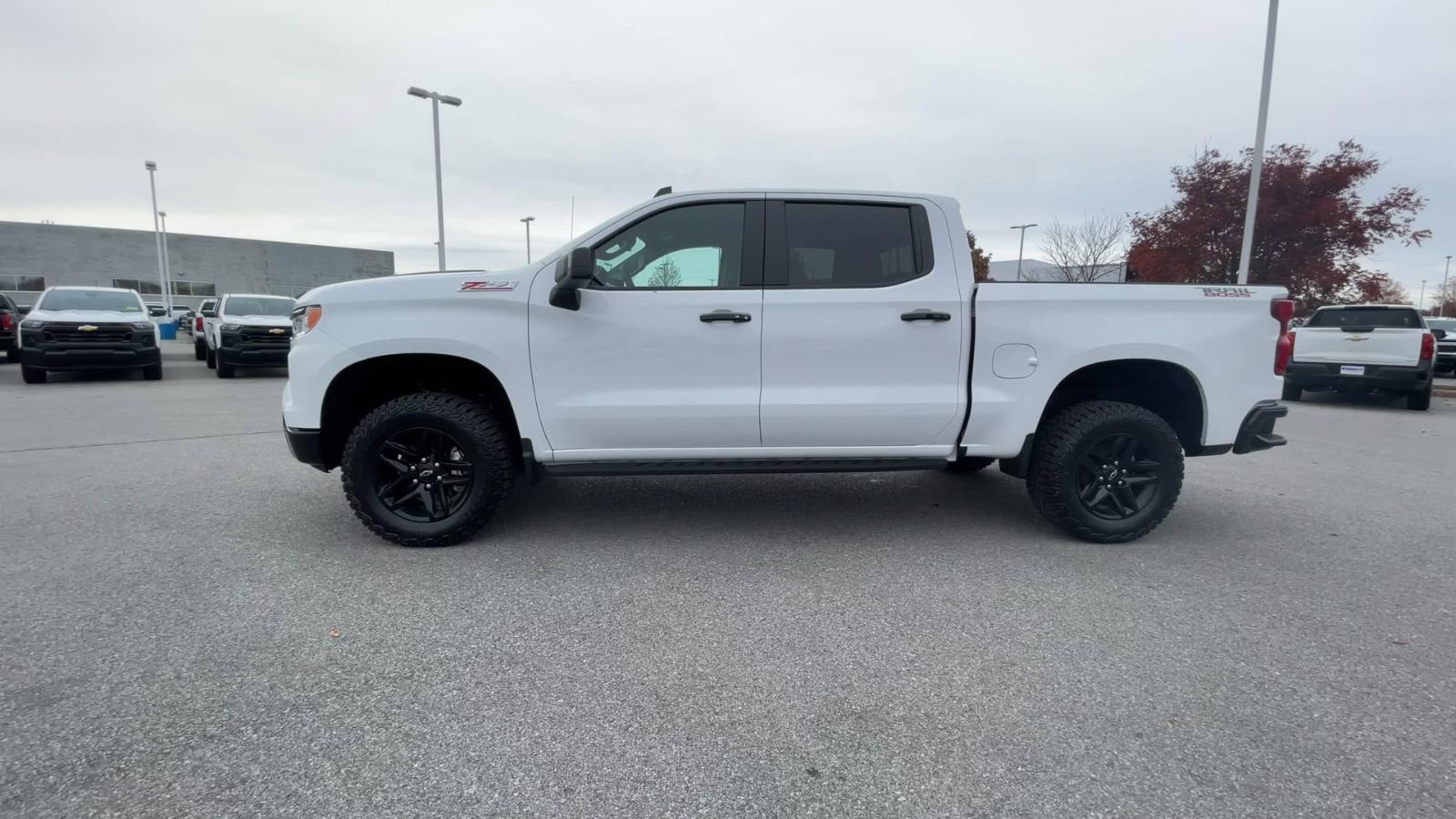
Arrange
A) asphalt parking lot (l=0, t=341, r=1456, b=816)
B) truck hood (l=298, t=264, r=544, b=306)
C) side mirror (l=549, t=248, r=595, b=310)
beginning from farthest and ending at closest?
1. truck hood (l=298, t=264, r=544, b=306)
2. side mirror (l=549, t=248, r=595, b=310)
3. asphalt parking lot (l=0, t=341, r=1456, b=816)

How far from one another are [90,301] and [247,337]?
7.76 ft

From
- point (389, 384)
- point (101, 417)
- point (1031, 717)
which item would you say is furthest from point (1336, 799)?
point (101, 417)

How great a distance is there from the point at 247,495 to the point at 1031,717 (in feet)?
17.0

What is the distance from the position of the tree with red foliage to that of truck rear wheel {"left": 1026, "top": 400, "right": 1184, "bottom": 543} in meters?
15.3

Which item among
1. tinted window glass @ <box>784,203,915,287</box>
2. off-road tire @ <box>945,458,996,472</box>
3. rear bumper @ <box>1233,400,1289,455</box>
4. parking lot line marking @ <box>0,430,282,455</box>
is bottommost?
parking lot line marking @ <box>0,430,282,455</box>

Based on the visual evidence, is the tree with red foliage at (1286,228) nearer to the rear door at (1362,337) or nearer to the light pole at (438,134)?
the rear door at (1362,337)

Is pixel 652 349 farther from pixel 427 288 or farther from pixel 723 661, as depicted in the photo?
pixel 723 661

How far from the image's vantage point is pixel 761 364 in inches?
159

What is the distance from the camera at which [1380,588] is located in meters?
3.65

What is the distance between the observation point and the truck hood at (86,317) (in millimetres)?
12305

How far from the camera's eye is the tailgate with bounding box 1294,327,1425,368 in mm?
10711

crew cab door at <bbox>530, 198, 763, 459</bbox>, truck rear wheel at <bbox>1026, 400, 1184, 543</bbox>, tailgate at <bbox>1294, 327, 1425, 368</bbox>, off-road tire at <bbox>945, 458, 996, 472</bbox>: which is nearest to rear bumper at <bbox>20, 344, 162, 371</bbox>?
crew cab door at <bbox>530, 198, 763, 459</bbox>

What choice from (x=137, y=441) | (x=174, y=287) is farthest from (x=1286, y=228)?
(x=174, y=287)

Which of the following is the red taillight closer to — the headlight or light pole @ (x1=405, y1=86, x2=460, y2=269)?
the headlight
